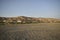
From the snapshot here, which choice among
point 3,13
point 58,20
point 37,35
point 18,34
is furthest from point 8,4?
point 58,20

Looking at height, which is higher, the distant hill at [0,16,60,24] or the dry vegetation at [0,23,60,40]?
the distant hill at [0,16,60,24]

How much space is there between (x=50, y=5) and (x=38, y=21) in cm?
49

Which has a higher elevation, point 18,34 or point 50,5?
point 50,5

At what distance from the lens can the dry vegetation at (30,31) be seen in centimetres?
252

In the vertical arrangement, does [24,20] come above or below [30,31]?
above

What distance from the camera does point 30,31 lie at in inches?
100

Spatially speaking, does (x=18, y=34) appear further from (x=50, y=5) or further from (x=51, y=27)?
(x=50, y=5)

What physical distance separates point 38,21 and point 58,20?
0.47 meters

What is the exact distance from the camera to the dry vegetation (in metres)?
2.52

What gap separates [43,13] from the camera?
2617mm

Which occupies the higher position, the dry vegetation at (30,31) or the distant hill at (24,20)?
the distant hill at (24,20)

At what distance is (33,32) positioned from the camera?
100 inches

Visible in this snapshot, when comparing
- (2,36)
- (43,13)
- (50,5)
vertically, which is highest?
(50,5)

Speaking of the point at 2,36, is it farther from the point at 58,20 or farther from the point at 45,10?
the point at 58,20
